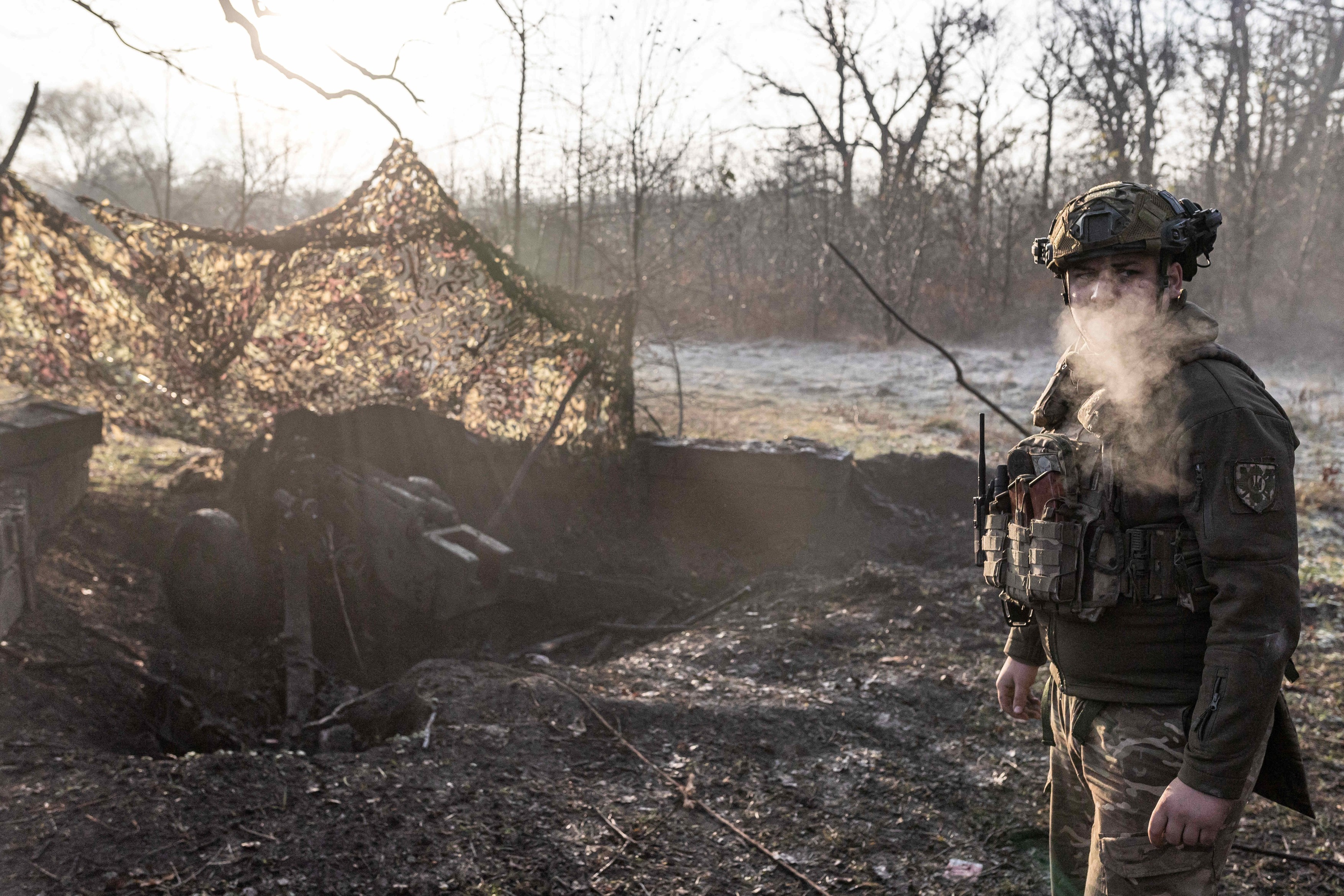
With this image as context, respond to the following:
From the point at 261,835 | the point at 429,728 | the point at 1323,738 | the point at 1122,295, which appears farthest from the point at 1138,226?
the point at 1323,738

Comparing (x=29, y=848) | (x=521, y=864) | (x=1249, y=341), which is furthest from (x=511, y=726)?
(x=1249, y=341)

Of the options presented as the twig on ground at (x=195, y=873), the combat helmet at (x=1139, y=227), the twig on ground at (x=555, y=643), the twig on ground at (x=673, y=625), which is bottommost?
the twig on ground at (x=555, y=643)

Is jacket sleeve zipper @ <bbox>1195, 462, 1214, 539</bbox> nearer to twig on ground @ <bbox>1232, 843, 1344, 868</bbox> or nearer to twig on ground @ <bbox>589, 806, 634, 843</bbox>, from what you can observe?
twig on ground @ <bbox>1232, 843, 1344, 868</bbox>

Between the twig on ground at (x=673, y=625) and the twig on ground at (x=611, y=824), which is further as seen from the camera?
the twig on ground at (x=673, y=625)

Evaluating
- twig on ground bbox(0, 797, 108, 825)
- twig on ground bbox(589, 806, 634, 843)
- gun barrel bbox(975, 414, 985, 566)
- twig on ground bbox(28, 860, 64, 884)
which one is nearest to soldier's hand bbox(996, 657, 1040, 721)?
gun barrel bbox(975, 414, 985, 566)

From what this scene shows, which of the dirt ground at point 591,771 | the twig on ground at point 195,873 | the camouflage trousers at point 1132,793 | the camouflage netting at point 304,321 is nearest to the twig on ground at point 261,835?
the dirt ground at point 591,771

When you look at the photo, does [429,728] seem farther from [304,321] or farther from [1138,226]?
[304,321]

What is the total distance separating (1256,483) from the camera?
1.67m

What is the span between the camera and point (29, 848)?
2869mm

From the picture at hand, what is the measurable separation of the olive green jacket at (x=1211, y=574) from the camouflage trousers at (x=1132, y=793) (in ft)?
0.13

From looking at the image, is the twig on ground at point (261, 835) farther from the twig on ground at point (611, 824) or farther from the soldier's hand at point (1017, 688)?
the soldier's hand at point (1017, 688)

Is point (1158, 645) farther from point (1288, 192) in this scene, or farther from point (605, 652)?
point (1288, 192)

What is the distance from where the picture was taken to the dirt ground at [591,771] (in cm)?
300

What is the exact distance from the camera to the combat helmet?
73.8 inches
